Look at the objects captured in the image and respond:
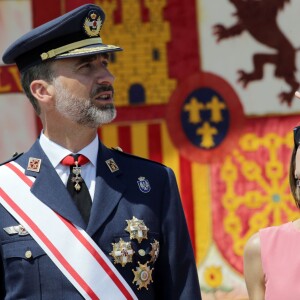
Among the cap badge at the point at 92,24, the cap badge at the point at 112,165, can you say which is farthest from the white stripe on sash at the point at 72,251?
the cap badge at the point at 92,24

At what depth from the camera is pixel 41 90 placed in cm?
356

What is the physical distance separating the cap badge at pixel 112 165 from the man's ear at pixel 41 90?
0.29m

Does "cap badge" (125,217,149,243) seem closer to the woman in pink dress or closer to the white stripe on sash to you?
the white stripe on sash

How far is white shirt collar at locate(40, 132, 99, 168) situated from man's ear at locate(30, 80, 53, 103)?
146 millimetres

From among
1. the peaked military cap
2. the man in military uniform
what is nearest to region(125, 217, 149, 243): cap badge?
the man in military uniform

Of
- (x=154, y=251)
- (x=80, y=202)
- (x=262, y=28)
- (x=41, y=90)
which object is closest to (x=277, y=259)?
(x=154, y=251)

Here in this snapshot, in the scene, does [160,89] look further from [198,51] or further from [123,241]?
[123,241]

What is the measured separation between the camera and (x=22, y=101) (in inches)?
236

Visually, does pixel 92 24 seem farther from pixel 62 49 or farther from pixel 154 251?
pixel 154 251

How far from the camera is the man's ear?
3543mm

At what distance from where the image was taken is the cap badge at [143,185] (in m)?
3.51

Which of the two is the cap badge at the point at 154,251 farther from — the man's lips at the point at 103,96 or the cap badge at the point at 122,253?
the man's lips at the point at 103,96

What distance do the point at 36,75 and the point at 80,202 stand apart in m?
0.47

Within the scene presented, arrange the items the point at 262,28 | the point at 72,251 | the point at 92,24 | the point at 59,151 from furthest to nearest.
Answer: the point at 262,28, the point at 92,24, the point at 59,151, the point at 72,251
